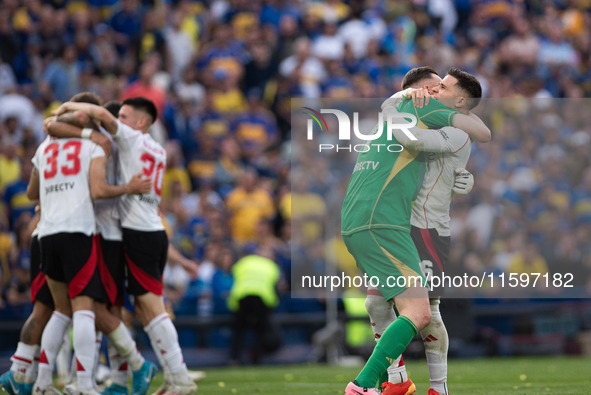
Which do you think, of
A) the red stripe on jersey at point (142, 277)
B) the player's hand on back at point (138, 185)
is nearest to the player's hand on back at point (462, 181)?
the player's hand on back at point (138, 185)

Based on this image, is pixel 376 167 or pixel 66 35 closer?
pixel 376 167

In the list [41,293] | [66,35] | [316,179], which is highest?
Answer: [66,35]

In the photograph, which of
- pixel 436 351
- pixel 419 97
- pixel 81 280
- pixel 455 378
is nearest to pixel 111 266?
pixel 81 280

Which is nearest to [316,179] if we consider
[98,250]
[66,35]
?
[98,250]

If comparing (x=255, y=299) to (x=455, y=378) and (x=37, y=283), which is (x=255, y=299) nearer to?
(x=455, y=378)

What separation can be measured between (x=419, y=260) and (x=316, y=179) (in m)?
4.18

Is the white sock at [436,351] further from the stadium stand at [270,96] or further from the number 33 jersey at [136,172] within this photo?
the stadium stand at [270,96]

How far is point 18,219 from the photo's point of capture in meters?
12.9

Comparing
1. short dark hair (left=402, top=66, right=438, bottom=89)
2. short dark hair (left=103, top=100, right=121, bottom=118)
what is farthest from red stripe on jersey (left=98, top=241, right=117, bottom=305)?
short dark hair (left=402, top=66, right=438, bottom=89)

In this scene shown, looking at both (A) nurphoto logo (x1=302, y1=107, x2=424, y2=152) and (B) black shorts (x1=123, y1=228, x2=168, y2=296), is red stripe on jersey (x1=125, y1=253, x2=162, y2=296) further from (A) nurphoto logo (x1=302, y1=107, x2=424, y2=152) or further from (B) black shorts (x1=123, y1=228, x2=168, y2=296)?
(A) nurphoto logo (x1=302, y1=107, x2=424, y2=152)

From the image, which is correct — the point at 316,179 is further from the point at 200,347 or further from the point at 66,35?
the point at 66,35

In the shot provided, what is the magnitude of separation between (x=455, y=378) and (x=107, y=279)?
4.46 meters

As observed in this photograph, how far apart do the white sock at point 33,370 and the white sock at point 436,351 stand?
314 cm

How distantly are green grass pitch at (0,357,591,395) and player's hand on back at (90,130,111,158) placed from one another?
8.41ft
